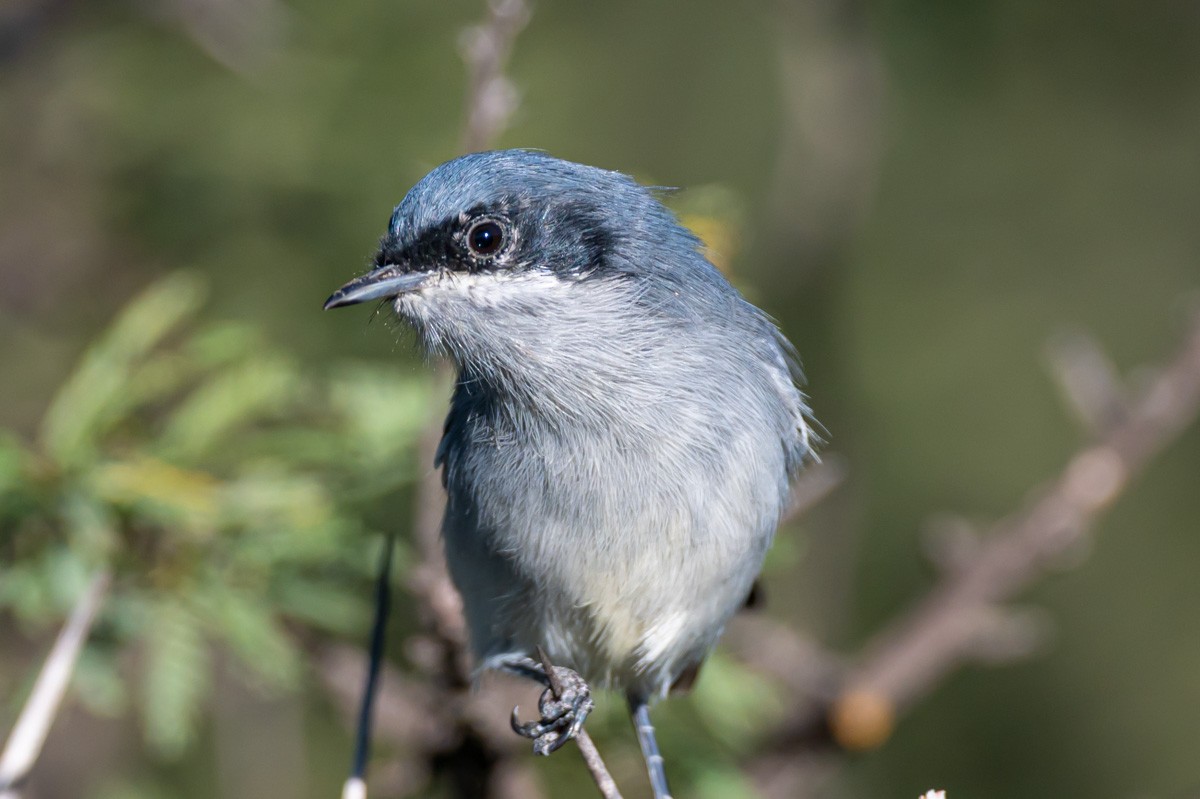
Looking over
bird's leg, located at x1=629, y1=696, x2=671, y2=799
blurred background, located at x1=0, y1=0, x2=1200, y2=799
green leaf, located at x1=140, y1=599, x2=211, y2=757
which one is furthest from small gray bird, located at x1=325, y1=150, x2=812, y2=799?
green leaf, located at x1=140, y1=599, x2=211, y2=757

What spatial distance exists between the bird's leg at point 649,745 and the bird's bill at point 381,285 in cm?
110

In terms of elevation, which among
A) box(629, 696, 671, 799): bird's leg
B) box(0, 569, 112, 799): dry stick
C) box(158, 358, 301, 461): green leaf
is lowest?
box(0, 569, 112, 799): dry stick

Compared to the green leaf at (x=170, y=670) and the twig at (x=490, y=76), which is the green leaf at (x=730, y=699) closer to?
the green leaf at (x=170, y=670)

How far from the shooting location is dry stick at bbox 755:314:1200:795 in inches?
128

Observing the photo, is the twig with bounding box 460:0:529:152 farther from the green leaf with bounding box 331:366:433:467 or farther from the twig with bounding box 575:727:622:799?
the twig with bounding box 575:727:622:799

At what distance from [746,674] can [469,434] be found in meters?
1.26

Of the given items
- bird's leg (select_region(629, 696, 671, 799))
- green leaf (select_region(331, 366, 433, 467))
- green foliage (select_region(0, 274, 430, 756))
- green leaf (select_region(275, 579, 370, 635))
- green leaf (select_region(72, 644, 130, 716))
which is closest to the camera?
bird's leg (select_region(629, 696, 671, 799))

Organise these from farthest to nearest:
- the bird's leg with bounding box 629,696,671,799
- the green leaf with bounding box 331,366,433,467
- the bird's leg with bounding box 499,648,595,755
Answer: the green leaf with bounding box 331,366,433,467 → the bird's leg with bounding box 629,696,671,799 → the bird's leg with bounding box 499,648,595,755


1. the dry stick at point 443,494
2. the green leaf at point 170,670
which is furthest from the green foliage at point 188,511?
→ the dry stick at point 443,494

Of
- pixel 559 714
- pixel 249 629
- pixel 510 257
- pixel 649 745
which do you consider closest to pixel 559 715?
pixel 559 714

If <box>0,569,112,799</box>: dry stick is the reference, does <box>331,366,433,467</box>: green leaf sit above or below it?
above

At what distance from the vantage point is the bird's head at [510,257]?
2330mm

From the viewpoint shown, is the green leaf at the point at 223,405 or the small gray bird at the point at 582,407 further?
the green leaf at the point at 223,405

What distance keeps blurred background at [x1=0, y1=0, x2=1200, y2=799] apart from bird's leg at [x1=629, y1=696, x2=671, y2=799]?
1.20 feet
